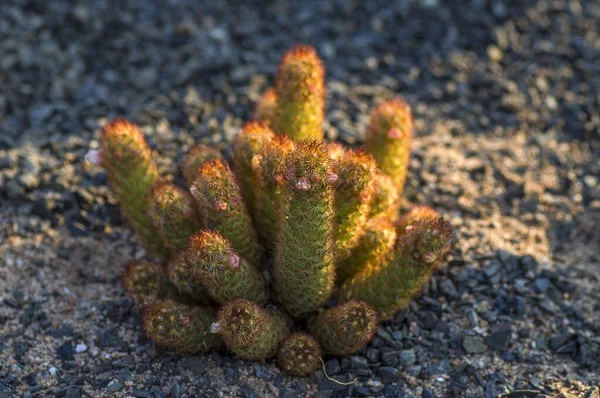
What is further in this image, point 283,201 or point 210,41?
point 210,41

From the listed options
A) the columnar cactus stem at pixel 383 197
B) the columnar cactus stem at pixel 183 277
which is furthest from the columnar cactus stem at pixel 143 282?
the columnar cactus stem at pixel 383 197

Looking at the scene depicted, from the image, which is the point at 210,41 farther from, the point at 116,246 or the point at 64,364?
the point at 64,364

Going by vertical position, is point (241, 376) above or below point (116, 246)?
below

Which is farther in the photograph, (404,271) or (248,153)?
(248,153)

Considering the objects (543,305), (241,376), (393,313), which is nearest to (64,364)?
(241,376)

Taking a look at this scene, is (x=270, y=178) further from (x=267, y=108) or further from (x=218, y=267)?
(x=267, y=108)

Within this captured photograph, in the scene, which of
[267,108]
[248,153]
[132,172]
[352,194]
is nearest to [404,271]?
[352,194]

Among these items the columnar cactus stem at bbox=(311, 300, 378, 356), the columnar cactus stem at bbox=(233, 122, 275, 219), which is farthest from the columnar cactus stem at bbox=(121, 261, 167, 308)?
the columnar cactus stem at bbox=(311, 300, 378, 356)
